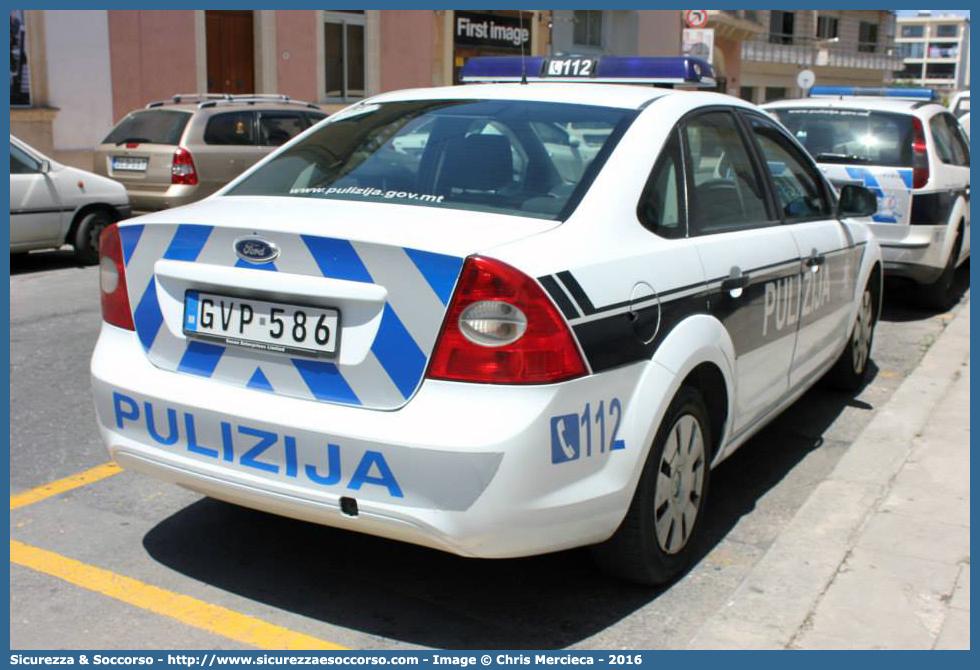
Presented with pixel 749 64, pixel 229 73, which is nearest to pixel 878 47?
pixel 749 64

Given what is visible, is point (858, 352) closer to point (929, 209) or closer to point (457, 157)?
point (929, 209)

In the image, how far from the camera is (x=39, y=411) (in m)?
5.66

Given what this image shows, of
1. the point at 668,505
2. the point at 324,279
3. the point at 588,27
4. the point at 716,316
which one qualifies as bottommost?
the point at 668,505

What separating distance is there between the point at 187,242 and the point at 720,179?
2.01 metres

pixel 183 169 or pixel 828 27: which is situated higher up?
pixel 828 27

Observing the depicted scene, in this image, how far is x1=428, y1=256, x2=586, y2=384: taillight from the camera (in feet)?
9.78

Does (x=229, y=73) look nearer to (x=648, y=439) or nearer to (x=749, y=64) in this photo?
(x=648, y=439)

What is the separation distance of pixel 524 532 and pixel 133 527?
5.95 feet

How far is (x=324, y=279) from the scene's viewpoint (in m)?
3.11

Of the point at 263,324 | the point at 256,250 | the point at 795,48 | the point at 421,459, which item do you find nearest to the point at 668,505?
the point at 421,459

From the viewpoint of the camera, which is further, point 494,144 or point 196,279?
point 494,144

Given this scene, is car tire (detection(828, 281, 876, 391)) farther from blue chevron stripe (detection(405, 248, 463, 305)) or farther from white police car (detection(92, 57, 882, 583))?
blue chevron stripe (detection(405, 248, 463, 305))
